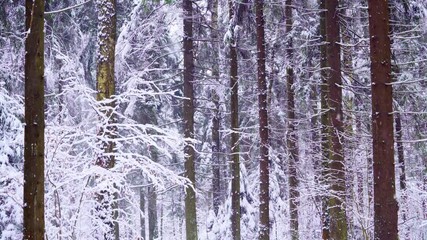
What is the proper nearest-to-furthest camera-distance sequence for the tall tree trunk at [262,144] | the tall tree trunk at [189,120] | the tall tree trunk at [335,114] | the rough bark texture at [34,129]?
1. the rough bark texture at [34,129]
2. the tall tree trunk at [335,114]
3. the tall tree trunk at [262,144]
4. the tall tree trunk at [189,120]

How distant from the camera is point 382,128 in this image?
7191 millimetres

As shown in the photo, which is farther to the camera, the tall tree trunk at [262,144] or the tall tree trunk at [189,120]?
the tall tree trunk at [189,120]

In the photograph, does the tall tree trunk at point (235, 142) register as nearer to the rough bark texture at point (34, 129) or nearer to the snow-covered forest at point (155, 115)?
the snow-covered forest at point (155, 115)

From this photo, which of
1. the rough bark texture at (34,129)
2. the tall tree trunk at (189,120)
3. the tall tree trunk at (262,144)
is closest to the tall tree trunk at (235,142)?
the tall tree trunk at (189,120)

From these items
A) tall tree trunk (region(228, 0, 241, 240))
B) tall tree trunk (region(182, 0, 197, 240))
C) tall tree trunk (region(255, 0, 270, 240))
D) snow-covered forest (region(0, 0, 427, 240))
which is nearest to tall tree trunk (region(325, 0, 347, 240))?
snow-covered forest (region(0, 0, 427, 240))

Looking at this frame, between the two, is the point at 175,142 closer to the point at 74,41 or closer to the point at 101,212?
the point at 101,212

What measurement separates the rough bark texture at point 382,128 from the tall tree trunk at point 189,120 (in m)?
8.99

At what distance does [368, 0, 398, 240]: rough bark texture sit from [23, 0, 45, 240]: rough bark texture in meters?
4.76

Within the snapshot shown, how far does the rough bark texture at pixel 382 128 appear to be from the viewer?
704 cm

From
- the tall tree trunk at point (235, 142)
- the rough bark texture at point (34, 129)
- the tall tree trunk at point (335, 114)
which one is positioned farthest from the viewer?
the tall tree trunk at point (235, 142)

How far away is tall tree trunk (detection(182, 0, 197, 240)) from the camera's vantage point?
15.8 metres

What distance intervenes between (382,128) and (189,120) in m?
9.42

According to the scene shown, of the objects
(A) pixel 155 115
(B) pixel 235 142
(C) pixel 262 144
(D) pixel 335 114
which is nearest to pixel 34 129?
(D) pixel 335 114

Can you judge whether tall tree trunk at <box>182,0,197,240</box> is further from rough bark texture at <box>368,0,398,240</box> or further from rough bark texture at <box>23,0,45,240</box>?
rough bark texture at <box>23,0,45,240</box>
